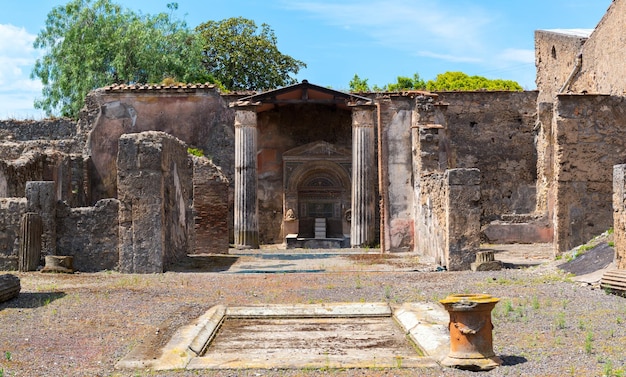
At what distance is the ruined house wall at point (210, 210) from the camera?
17.3 m

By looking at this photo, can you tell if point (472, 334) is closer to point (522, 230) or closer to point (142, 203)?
point (142, 203)

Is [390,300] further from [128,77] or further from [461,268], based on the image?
[128,77]

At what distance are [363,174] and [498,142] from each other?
7.41m

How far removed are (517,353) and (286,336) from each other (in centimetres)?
199

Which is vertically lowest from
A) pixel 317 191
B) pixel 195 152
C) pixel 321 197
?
pixel 321 197

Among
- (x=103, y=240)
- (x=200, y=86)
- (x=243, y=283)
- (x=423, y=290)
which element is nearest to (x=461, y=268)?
(x=423, y=290)

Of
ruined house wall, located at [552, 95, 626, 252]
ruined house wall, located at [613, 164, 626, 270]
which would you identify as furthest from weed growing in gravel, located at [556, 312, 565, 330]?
ruined house wall, located at [552, 95, 626, 252]

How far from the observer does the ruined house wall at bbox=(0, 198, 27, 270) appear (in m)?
12.3

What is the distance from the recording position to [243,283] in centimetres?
1063

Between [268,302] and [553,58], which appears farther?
[553,58]

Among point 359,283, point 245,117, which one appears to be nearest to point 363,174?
point 245,117

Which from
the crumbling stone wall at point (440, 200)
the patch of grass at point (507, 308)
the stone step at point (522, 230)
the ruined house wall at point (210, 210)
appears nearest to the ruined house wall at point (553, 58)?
the stone step at point (522, 230)

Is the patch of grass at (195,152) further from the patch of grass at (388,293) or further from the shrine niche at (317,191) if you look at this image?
the patch of grass at (388,293)

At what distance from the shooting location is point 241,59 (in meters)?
35.5
